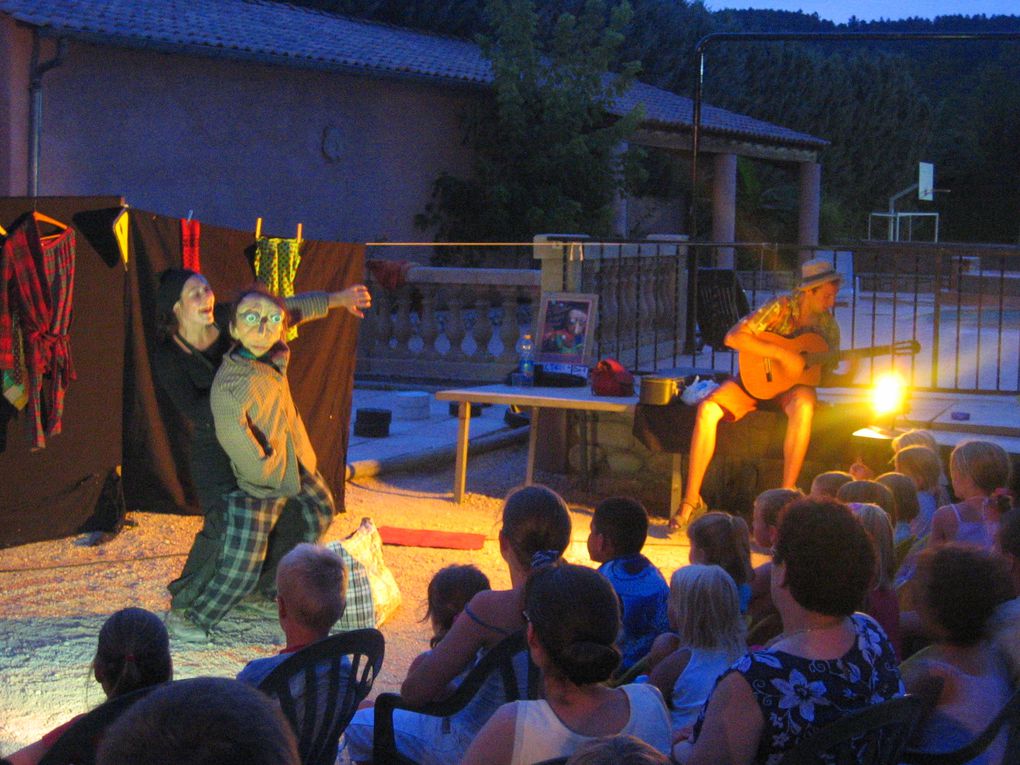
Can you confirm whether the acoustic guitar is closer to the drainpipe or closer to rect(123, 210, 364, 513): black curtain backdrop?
rect(123, 210, 364, 513): black curtain backdrop

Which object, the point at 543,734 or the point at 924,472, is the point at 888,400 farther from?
the point at 543,734

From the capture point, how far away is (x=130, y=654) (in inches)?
122

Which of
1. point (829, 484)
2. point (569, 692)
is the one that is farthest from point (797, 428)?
point (569, 692)

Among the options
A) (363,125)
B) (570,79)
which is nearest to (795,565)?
(363,125)

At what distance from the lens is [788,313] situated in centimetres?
770

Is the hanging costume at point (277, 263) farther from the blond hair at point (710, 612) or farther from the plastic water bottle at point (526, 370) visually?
the blond hair at point (710, 612)

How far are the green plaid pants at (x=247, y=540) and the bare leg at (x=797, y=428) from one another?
2.90m

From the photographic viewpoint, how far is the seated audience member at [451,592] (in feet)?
13.4

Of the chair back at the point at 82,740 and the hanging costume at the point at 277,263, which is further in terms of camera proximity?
the hanging costume at the point at 277,263

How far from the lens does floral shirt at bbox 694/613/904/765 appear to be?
288cm

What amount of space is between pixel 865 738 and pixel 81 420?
5.40m

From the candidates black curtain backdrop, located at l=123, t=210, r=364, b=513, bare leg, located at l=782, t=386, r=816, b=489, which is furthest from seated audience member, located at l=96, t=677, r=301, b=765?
bare leg, located at l=782, t=386, r=816, b=489

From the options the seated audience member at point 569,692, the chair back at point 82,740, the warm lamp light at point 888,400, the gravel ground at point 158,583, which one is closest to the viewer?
the chair back at point 82,740

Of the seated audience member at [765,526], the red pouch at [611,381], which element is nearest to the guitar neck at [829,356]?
the red pouch at [611,381]
